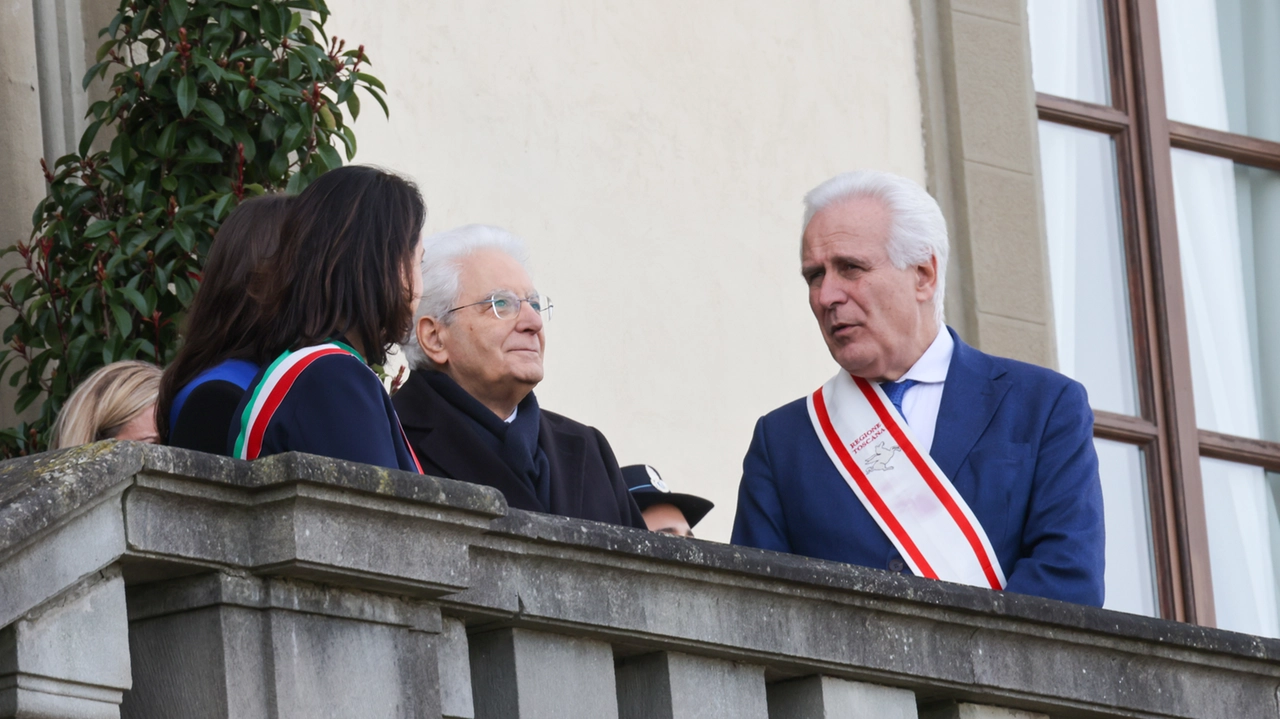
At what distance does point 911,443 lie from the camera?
3.91 metres

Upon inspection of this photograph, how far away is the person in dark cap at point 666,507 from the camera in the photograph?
14.5 feet

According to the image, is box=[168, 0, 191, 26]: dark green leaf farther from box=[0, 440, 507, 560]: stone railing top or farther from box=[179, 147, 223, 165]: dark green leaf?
box=[0, 440, 507, 560]: stone railing top

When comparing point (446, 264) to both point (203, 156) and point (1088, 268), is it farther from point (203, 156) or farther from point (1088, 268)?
point (1088, 268)

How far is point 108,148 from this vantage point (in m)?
5.06

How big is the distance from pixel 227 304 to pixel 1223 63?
5.38 metres

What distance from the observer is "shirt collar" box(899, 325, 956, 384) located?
158 inches

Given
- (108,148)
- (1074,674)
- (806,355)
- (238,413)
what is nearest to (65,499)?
(238,413)

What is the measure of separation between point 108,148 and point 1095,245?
136 inches

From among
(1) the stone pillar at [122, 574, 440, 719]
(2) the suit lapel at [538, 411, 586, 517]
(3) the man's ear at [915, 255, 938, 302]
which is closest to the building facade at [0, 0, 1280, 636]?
(2) the suit lapel at [538, 411, 586, 517]

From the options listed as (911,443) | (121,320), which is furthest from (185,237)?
(911,443)

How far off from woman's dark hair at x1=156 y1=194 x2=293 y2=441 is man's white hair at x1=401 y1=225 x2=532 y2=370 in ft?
2.63

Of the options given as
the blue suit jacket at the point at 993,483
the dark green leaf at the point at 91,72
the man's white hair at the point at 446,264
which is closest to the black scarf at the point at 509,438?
the man's white hair at the point at 446,264

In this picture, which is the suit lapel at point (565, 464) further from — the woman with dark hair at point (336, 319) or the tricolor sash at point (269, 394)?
the tricolor sash at point (269, 394)

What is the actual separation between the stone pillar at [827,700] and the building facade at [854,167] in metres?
2.61
